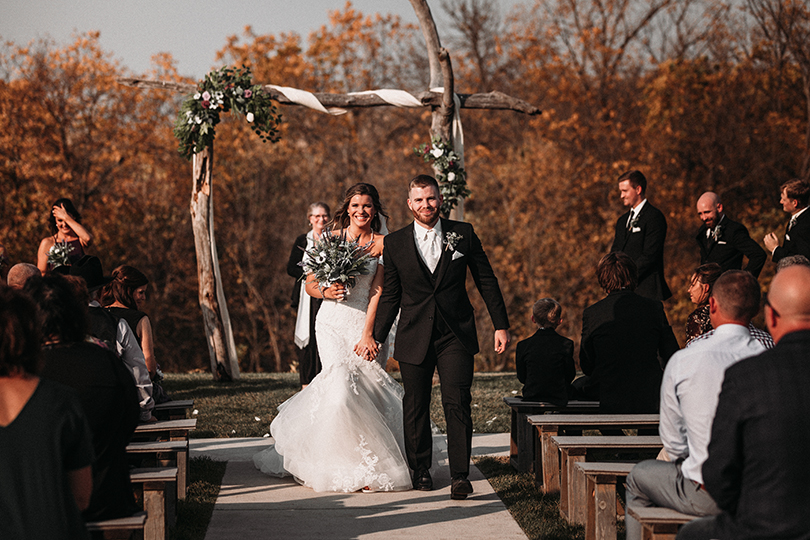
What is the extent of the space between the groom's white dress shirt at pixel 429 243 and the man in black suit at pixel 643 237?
3040 mm

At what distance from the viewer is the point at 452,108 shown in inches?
436

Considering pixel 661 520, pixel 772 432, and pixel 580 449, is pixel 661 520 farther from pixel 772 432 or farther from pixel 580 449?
pixel 580 449

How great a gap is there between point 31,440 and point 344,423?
3339 mm

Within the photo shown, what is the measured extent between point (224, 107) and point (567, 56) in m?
15.3

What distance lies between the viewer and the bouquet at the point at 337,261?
623 centimetres

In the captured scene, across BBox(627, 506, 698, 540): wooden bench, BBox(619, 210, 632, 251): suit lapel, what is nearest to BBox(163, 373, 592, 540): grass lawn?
BBox(627, 506, 698, 540): wooden bench

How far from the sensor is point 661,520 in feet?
11.0

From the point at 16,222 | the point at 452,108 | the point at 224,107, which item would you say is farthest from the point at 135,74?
the point at 452,108

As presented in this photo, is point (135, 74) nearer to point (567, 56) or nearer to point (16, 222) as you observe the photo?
point (16, 222)

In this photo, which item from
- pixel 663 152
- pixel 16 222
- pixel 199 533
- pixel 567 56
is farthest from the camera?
pixel 567 56

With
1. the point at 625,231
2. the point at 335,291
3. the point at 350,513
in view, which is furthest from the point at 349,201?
the point at 625,231

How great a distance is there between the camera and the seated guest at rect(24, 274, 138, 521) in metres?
3.28

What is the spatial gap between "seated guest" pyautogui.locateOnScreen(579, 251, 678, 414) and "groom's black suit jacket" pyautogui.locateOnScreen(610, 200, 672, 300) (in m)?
2.52

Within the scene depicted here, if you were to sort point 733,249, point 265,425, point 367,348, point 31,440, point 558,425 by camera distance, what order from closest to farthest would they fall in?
point 31,440
point 558,425
point 367,348
point 733,249
point 265,425
